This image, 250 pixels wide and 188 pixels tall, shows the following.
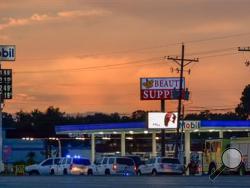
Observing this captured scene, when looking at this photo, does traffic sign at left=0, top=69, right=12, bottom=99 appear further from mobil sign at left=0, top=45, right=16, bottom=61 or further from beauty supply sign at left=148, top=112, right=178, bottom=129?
beauty supply sign at left=148, top=112, right=178, bottom=129

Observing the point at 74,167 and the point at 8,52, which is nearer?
the point at 74,167

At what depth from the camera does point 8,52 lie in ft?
243

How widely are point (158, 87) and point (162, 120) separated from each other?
271 inches

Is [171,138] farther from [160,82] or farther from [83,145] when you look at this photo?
[160,82]

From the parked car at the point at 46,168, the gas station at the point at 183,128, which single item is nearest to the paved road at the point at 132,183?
the parked car at the point at 46,168

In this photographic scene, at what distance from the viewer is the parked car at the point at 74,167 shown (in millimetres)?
60719

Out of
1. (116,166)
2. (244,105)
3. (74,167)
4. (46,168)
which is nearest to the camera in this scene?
(116,166)

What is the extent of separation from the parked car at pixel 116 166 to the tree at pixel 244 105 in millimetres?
83088

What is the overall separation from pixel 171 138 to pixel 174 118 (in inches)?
1588

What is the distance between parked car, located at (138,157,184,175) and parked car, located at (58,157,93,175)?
4.59 meters

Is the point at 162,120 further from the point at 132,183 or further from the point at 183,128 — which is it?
the point at 132,183

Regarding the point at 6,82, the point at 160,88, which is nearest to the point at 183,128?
the point at 160,88

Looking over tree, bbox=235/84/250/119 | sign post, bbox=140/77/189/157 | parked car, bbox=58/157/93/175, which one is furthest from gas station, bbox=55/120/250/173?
tree, bbox=235/84/250/119

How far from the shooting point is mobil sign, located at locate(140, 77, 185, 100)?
86.7 meters
